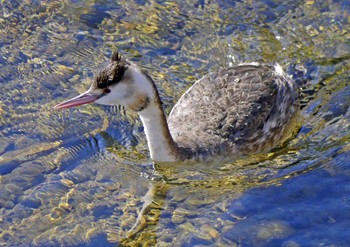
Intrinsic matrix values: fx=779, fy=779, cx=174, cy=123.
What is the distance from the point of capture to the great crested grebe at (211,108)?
8148 mm

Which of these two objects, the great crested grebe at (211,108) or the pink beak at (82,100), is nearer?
the pink beak at (82,100)

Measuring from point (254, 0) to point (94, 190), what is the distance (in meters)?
4.56

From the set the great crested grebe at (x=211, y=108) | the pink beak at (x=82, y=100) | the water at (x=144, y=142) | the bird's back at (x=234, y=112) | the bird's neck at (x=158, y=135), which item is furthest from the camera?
the bird's back at (x=234, y=112)

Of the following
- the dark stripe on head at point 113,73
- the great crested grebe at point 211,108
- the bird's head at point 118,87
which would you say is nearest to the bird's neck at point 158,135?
the great crested grebe at point 211,108

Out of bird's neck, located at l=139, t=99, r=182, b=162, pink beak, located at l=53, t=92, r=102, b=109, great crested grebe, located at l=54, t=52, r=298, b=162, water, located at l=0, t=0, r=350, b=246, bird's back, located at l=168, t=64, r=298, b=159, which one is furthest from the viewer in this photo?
bird's back, located at l=168, t=64, r=298, b=159

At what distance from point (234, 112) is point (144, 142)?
44.7 inches

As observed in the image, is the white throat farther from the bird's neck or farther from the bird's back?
the bird's back

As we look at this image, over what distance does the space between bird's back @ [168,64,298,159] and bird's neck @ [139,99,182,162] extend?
21cm

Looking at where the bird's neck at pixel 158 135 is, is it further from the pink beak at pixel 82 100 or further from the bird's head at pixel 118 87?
the pink beak at pixel 82 100

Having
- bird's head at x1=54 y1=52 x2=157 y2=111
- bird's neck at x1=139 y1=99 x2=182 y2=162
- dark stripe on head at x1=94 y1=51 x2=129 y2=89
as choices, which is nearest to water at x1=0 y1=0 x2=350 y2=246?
bird's neck at x1=139 y1=99 x2=182 y2=162

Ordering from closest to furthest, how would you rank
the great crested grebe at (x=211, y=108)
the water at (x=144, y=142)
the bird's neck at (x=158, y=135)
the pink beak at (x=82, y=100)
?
the water at (x=144, y=142) < the pink beak at (x=82, y=100) < the great crested grebe at (x=211, y=108) < the bird's neck at (x=158, y=135)

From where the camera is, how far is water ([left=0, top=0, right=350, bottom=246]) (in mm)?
7801

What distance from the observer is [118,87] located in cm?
811

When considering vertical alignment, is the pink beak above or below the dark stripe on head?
below
